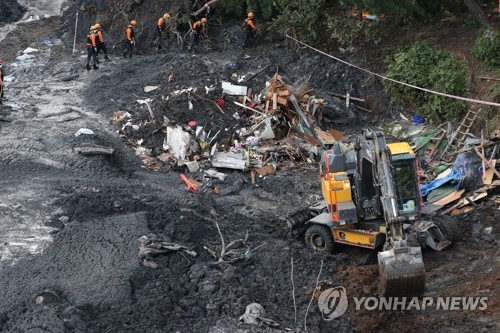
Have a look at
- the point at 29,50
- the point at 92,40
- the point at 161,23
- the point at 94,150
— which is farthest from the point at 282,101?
the point at 29,50

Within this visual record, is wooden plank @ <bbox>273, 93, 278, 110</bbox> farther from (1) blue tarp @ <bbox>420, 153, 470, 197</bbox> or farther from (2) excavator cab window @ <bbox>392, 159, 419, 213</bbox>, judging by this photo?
(2) excavator cab window @ <bbox>392, 159, 419, 213</bbox>

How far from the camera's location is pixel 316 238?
600 inches

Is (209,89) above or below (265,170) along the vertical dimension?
above

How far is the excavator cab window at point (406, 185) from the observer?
1352 centimetres

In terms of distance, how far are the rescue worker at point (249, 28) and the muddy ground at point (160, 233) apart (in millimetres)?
3089

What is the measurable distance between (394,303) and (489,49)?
11.7 metres

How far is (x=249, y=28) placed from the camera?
26.8 metres

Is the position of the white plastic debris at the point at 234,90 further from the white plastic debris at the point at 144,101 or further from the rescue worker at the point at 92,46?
the rescue worker at the point at 92,46

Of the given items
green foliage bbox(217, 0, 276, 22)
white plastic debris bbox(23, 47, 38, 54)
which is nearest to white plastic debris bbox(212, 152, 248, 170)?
green foliage bbox(217, 0, 276, 22)

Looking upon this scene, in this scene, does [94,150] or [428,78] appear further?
[428,78]

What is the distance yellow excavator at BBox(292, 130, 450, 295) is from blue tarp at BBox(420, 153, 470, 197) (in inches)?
103

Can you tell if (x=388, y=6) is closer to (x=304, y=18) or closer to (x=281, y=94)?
(x=281, y=94)

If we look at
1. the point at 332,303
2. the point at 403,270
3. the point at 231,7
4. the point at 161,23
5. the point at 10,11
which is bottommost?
the point at 332,303

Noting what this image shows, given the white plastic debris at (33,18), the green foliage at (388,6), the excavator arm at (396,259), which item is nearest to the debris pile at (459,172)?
the excavator arm at (396,259)
